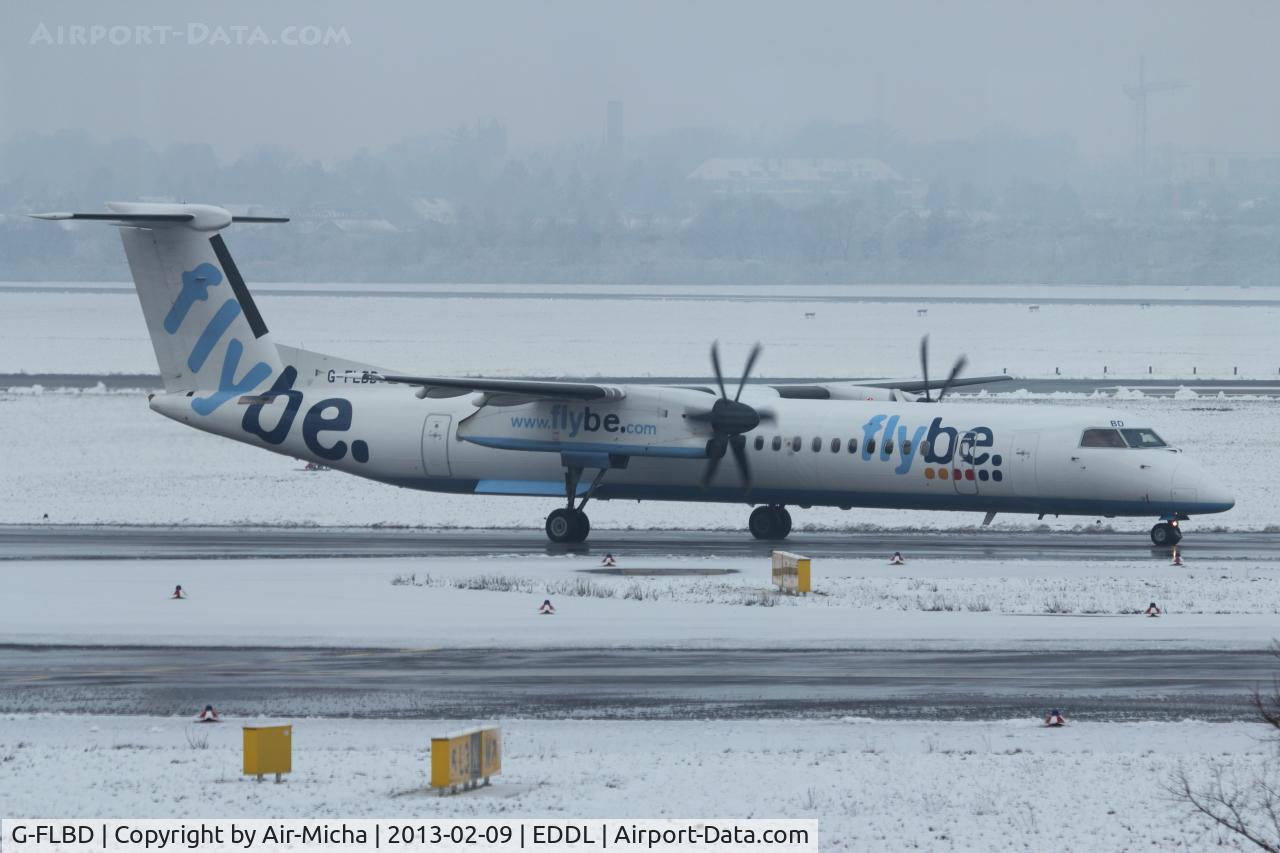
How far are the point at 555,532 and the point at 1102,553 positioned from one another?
34.9 feet

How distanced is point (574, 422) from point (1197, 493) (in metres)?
12.0

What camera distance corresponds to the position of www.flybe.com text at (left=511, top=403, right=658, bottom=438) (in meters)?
Answer: 34.0

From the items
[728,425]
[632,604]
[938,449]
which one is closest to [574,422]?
[728,425]

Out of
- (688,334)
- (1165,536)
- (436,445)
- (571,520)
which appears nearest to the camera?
(1165,536)

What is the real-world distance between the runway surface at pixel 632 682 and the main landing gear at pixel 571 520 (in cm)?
1260

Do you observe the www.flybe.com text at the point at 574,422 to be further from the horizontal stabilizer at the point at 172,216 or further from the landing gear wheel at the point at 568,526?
the horizontal stabilizer at the point at 172,216

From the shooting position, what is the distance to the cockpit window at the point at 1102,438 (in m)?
32.3

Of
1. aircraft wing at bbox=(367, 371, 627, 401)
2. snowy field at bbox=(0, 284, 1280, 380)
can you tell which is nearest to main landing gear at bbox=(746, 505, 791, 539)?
aircraft wing at bbox=(367, 371, 627, 401)

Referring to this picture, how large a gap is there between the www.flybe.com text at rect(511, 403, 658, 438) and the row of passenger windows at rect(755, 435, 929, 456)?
8.91ft

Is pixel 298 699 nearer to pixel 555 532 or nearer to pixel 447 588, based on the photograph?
pixel 447 588

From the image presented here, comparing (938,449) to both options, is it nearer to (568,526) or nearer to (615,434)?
(615,434)

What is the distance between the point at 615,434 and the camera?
34.0 m

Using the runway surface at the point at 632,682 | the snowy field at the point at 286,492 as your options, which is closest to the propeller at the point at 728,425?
the snowy field at the point at 286,492

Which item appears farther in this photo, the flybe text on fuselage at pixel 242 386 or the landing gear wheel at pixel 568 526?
the flybe text on fuselage at pixel 242 386
